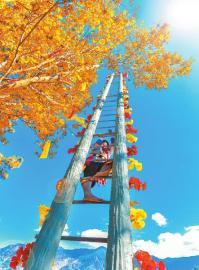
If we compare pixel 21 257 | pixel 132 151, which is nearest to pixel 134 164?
pixel 132 151

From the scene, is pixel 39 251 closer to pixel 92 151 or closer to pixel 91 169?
pixel 91 169

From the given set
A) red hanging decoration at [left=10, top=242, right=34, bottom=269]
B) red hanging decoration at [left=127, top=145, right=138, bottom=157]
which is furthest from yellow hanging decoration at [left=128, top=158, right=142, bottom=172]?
red hanging decoration at [left=10, top=242, right=34, bottom=269]

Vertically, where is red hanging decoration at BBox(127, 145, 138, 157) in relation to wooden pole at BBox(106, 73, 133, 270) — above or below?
above

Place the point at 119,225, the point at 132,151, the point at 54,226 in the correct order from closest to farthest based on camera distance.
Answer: the point at 119,225 → the point at 54,226 → the point at 132,151

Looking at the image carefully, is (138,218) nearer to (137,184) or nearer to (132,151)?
(137,184)

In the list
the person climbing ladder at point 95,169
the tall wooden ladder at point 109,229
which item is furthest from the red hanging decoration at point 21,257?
the person climbing ladder at point 95,169

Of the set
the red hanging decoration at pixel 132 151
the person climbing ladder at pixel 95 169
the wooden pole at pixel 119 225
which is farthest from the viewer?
the red hanging decoration at pixel 132 151

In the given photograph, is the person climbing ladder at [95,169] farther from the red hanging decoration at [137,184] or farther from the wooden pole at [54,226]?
the wooden pole at [54,226]

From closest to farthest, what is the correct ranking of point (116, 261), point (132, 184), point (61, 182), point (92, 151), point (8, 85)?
1. point (116, 261)
2. point (61, 182)
3. point (132, 184)
4. point (8, 85)
5. point (92, 151)

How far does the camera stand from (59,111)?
27.7 feet

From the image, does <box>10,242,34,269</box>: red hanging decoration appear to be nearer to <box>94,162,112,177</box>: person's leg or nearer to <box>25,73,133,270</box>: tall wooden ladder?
<box>25,73,133,270</box>: tall wooden ladder

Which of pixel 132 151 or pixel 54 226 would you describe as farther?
pixel 132 151

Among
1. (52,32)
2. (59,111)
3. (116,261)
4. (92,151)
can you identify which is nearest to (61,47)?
(52,32)

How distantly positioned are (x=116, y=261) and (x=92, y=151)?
3.79 metres
